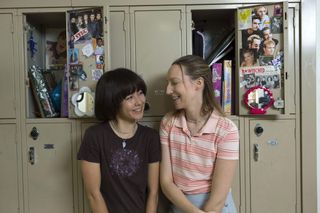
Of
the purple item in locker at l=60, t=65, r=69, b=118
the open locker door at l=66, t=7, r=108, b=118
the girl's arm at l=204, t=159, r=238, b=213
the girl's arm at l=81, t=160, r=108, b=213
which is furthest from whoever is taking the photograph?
the purple item in locker at l=60, t=65, r=69, b=118

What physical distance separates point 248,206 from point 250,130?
0.46 meters

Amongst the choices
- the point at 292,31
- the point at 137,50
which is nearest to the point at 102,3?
the point at 137,50

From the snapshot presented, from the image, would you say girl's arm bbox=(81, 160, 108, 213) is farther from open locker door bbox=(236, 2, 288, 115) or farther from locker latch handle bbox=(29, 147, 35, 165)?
open locker door bbox=(236, 2, 288, 115)

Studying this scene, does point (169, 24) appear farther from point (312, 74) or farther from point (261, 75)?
point (312, 74)

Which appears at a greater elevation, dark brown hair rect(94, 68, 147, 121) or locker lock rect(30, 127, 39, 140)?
dark brown hair rect(94, 68, 147, 121)

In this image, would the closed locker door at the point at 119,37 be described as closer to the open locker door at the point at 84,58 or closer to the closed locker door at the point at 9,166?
the open locker door at the point at 84,58

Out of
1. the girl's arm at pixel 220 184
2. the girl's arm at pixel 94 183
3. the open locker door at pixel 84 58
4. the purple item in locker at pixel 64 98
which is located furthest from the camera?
the purple item in locker at pixel 64 98

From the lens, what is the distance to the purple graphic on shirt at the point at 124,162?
1.36 metres

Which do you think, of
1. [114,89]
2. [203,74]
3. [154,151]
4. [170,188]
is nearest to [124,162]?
[154,151]

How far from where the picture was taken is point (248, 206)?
161 centimetres

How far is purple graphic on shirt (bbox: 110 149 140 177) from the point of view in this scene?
136cm

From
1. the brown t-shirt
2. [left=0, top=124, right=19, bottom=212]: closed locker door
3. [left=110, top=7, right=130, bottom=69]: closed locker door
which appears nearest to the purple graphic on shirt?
the brown t-shirt

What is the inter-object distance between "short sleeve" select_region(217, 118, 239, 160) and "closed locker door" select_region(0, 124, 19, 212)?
48.2 inches

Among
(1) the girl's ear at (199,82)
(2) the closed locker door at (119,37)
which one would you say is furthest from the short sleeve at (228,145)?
(2) the closed locker door at (119,37)
